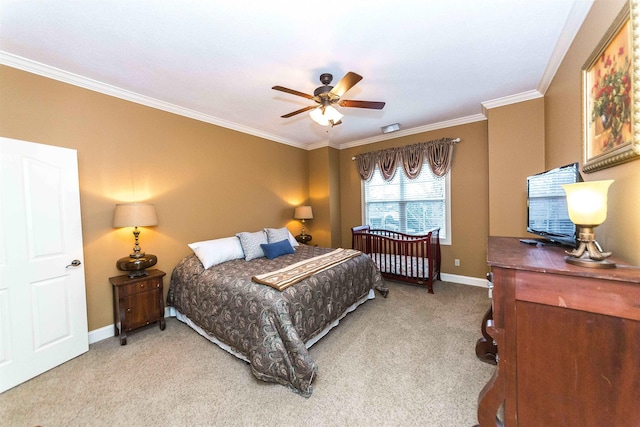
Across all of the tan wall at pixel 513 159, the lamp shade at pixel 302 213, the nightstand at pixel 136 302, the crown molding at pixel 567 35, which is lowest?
the nightstand at pixel 136 302

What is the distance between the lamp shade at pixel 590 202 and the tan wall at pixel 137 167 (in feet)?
12.2

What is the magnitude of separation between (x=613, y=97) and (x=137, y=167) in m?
4.04

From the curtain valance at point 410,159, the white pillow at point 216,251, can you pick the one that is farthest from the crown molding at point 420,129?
the white pillow at point 216,251

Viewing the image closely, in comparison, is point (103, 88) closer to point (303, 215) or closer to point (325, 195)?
point (303, 215)

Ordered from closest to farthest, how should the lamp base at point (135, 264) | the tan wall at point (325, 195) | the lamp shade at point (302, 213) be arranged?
the lamp base at point (135, 264) → the lamp shade at point (302, 213) → the tan wall at point (325, 195)

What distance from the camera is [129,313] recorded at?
247 cm

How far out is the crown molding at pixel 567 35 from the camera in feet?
5.29

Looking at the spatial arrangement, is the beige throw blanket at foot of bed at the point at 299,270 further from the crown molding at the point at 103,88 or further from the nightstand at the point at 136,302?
the crown molding at the point at 103,88

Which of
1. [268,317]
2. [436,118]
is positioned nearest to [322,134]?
[436,118]

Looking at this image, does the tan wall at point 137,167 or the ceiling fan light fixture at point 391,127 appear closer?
the tan wall at point 137,167

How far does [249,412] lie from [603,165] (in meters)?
2.65

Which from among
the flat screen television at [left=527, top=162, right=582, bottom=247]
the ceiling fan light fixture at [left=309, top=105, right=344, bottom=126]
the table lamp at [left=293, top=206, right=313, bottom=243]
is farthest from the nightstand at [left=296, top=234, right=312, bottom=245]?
the flat screen television at [left=527, top=162, right=582, bottom=247]

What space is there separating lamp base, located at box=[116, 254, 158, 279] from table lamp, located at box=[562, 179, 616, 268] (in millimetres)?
3407

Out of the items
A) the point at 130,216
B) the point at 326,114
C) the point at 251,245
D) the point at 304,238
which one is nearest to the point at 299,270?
the point at 251,245
